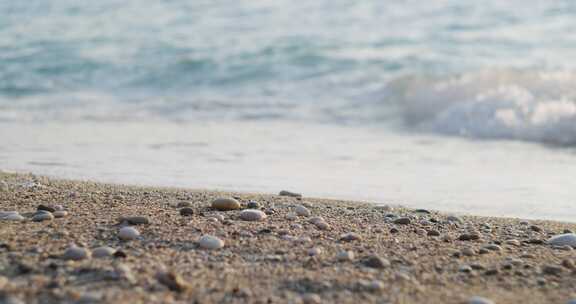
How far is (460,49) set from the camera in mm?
11359

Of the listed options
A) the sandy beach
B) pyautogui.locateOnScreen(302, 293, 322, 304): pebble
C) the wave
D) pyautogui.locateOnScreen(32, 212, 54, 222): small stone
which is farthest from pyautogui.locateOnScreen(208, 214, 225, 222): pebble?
the wave

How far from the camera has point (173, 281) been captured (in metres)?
2.44

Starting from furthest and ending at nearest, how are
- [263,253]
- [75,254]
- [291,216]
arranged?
[291,216], [263,253], [75,254]

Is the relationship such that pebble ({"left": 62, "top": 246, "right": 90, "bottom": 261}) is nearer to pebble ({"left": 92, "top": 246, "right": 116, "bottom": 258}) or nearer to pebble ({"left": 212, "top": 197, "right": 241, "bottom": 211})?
pebble ({"left": 92, "top": 246, "right": 116, "bottom": 258})

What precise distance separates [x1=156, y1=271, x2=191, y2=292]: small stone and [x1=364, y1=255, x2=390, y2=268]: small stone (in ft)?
2.14

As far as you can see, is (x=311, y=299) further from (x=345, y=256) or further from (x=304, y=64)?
(x=304, y=64)

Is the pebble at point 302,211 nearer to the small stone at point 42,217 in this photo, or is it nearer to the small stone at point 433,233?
the small stone at point 433,233

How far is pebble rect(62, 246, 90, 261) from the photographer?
2695mm

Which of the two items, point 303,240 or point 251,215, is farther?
point 251,215

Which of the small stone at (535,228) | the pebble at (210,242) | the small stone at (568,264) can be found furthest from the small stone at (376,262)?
the small stone at (535,228)

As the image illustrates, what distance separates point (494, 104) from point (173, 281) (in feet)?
20.0

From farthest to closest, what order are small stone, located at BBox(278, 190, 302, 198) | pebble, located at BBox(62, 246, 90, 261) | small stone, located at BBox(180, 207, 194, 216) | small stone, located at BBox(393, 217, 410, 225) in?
small stone, located at BBox(278, 190, 302, 198), small stone, located at BBox(393, 217, 410, 225), small stone, located at BBox(180, 207, 194, 216), pebble, located at BBox(62, 246, 90, 261)

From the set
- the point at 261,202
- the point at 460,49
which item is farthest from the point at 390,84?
the point at 261,202

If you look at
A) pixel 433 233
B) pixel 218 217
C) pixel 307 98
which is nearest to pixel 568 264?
pixel 433 233
